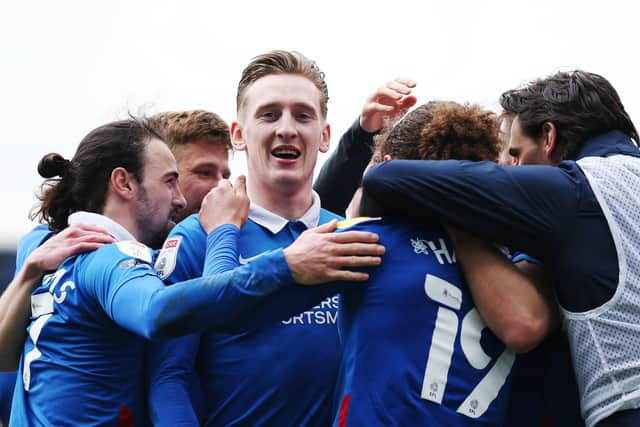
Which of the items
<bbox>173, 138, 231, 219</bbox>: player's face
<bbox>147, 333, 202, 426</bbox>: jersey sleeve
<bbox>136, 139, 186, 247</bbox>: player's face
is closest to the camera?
<bbox>147, 333, 202, 426</bbox>: jersey sleeve

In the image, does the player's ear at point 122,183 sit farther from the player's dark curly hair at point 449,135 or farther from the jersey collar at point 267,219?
the player's dark curly hair at point 449,135

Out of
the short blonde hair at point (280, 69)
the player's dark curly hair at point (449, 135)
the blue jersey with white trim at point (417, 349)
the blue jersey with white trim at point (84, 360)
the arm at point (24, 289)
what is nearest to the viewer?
the blue jersey with white trim at point (417, 349)

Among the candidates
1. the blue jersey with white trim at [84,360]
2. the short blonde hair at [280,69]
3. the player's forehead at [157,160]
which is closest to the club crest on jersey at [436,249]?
the blue jersey with white trim at [84,360]

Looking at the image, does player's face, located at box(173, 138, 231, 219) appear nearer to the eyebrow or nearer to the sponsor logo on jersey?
the eyebrow

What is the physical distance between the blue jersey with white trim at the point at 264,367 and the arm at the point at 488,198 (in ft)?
2.79

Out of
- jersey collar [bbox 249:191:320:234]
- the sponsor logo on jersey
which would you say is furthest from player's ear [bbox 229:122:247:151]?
the sponsor logo on jersey

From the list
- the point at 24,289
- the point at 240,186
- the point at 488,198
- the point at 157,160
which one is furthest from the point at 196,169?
the point at 488,198

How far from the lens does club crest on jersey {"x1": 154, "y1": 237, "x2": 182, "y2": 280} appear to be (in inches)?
135

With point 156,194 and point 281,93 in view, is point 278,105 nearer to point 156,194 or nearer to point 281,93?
point 281,93

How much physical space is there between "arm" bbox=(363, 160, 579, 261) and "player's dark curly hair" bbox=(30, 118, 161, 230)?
1.49 metres

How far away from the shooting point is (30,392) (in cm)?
348

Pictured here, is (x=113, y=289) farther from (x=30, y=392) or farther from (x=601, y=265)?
(x=601, y=265)

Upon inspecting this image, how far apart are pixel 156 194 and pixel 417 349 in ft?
5.37

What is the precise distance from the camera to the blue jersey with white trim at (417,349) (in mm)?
2744
